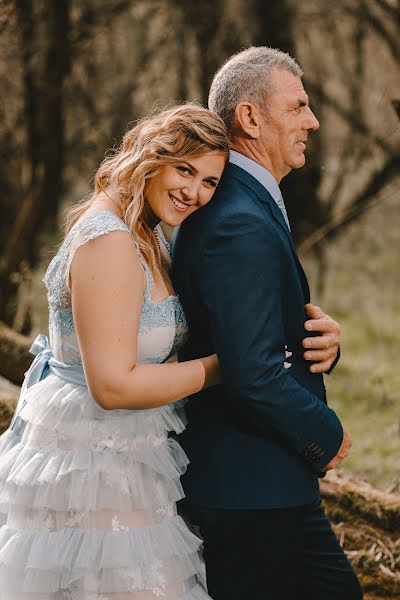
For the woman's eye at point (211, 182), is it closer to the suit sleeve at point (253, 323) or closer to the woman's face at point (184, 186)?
the woman's face at point (184, 186)

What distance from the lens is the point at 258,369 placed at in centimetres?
229

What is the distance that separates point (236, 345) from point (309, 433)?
363 mm

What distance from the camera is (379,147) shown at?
10.3 metres

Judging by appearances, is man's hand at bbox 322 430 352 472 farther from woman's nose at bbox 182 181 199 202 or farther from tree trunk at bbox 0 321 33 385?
tree trunk at bbox 0 321 33 385

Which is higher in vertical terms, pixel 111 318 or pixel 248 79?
pixel 248 79

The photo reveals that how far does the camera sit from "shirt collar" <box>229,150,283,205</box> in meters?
2.54

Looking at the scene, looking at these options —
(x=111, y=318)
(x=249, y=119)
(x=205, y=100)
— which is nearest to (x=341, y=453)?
(x=111, y=318)

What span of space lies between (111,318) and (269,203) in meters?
0.60

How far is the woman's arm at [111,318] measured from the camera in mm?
2225

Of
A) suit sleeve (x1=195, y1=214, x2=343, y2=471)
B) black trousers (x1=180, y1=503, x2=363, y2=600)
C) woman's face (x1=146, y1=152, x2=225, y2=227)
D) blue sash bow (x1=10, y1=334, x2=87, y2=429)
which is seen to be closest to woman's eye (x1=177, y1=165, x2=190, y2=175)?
woman's face (x1=146, y1=152, x2=225, y2=227)

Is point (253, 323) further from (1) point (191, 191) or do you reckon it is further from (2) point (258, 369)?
(1) point (191, 191)

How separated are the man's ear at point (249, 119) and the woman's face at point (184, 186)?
163mm

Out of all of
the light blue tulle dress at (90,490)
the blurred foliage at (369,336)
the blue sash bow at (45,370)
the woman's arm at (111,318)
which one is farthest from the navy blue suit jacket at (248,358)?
the blurred foliage at (369,336)

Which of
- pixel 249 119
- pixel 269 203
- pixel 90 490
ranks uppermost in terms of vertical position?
pixel 249 119
